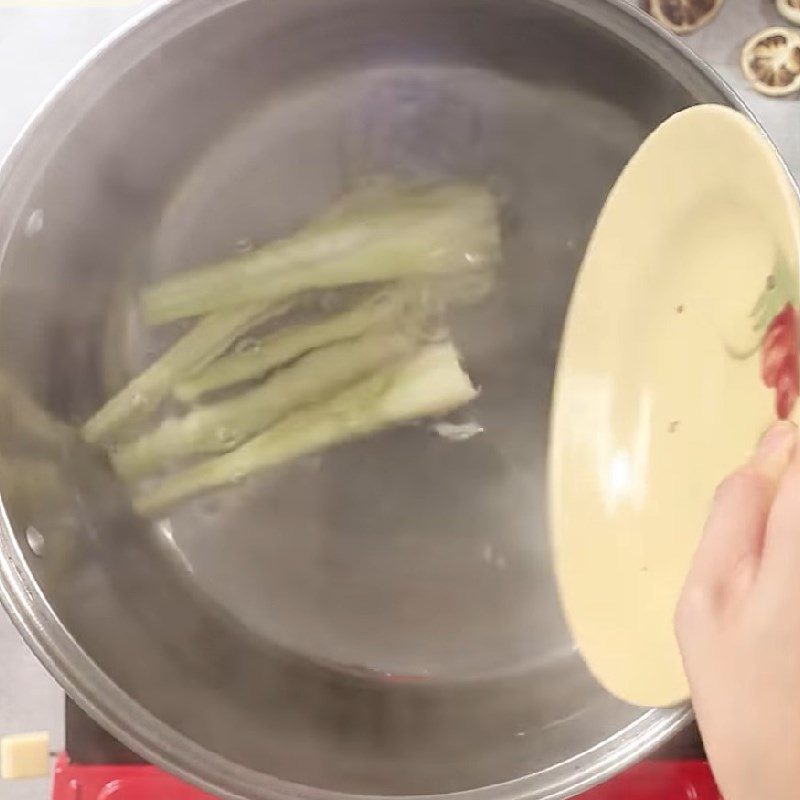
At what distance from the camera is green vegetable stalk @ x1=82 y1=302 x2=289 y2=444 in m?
0.70

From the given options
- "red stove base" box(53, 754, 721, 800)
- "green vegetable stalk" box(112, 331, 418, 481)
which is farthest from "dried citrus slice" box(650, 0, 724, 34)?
"red stove base" box(53, 754, 721, 800)

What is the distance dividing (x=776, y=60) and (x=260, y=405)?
42 centimetres

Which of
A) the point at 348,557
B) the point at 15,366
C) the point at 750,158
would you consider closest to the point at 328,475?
the point at 348,557

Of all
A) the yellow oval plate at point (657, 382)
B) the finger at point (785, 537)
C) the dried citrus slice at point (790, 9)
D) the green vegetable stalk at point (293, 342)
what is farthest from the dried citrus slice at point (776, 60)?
the finger at point (785, 537)

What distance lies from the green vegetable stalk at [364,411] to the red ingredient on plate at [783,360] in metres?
0.27

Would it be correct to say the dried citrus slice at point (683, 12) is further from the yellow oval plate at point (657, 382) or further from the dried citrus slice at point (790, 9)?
the yellow oval plate at point (657, 382)

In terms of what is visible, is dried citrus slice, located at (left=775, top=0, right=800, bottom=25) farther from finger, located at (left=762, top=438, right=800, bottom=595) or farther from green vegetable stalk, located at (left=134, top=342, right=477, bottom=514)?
finger, located at (left=762, top=438, right=800, bottom=595)

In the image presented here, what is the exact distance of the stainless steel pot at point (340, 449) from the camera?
61 cm

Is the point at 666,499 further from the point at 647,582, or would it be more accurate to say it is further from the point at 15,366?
the point at 15,366

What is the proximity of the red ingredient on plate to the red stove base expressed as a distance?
0.93 feet

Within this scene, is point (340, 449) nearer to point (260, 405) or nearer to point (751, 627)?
point (260, 405)

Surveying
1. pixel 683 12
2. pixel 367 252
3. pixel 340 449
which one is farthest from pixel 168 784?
pixel 683 12

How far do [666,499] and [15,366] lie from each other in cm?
40

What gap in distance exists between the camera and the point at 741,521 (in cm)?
38
